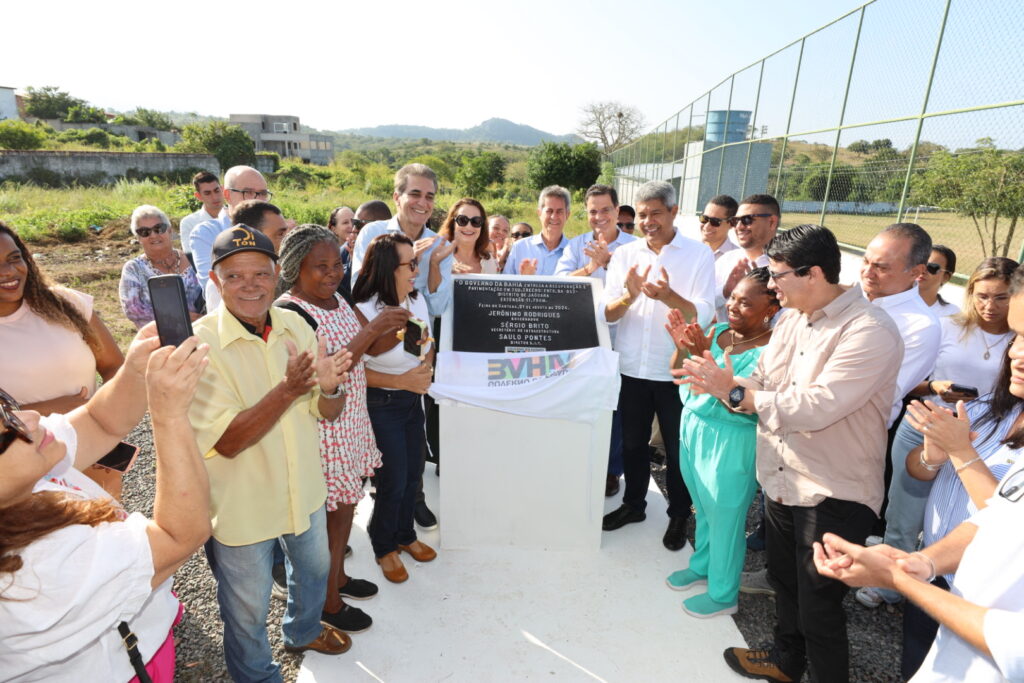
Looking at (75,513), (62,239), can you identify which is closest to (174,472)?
(75,513)

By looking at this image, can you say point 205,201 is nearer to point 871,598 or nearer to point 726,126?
point 871,598

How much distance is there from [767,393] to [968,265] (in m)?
6.29

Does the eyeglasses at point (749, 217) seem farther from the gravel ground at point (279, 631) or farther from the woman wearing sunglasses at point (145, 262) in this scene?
the woman wearing sunglasses at point (145, 262)

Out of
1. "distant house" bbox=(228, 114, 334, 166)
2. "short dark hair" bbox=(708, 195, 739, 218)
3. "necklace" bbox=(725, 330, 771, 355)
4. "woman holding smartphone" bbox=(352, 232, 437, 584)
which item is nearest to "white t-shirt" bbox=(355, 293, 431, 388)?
"woman holding smartphone" bbox=(352, 232, 437, 584)

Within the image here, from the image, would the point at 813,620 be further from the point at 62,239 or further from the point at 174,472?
the point at 62,239

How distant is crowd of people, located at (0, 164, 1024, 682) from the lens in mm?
1269

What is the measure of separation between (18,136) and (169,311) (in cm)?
5217

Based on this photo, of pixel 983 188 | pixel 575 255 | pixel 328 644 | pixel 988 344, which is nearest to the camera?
pixel 328 644

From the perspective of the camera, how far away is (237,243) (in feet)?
6.51

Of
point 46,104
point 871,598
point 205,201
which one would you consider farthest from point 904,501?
point 46,104

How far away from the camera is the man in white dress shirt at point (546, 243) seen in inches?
182

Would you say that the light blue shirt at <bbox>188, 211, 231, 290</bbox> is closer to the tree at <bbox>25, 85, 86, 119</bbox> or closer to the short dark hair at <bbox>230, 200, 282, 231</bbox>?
the short dark hair at <bbox>230, 200, 282, 231</bbox>

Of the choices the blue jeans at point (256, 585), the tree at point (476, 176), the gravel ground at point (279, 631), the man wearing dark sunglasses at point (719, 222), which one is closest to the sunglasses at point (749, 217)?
the man wearing dark sunglasses at point (719, 222)

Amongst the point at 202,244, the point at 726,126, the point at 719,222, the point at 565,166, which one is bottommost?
the point at 202,244
